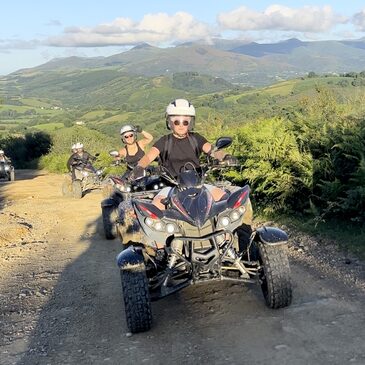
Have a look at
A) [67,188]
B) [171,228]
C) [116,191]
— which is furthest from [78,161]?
[171,228]

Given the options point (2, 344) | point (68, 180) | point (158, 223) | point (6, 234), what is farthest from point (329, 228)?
point (68, 180)

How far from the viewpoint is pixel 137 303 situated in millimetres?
4844

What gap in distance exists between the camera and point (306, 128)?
9164mm

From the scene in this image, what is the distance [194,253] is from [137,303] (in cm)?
72

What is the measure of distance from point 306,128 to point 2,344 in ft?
20.7

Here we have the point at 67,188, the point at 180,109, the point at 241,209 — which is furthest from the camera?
the point at 67,188

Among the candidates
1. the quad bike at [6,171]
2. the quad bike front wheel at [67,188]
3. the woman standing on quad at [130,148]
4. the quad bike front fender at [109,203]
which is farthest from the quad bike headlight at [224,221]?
the quad bike at [6,171]

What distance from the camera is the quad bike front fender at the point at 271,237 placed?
4980mm

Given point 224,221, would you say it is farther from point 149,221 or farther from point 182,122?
point 182,122

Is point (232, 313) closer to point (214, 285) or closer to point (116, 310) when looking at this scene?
point (214, 285)

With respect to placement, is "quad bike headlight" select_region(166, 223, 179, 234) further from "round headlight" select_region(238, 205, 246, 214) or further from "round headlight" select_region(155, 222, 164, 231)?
"round headlight" select_region(238, 205, 246, 214)

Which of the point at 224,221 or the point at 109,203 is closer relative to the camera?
the point at 224,221

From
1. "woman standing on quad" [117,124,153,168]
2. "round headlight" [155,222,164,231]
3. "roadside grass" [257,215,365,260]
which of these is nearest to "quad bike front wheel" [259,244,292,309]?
"round headlight" [155,222,164,231]

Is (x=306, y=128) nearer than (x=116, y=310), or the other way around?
(x=116, y=310)
